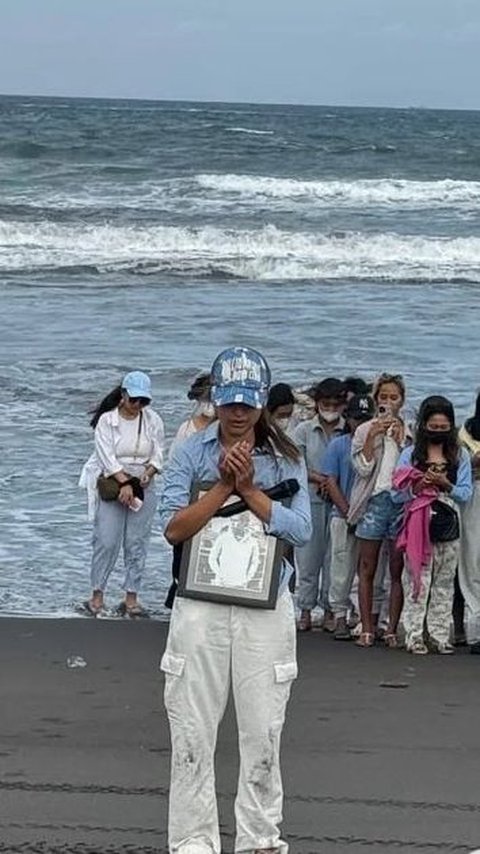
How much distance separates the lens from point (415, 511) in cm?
820

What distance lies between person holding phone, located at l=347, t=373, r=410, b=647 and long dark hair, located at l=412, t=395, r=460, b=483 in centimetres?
31

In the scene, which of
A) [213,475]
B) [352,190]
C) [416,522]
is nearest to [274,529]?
[213,475]

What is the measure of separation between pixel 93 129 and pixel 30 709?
2235 inches

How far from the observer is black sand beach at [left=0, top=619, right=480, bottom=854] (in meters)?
5.69

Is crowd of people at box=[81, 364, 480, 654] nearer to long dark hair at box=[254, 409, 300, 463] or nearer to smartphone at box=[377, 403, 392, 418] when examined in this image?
smartphone at box=[377, 403, 392, 418]

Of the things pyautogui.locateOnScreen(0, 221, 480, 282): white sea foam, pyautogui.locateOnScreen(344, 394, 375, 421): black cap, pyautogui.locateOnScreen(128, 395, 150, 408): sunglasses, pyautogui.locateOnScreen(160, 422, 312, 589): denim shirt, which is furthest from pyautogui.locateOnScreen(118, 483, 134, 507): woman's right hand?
pyautogui.locateOnScreen(0, 221, 480, 282): white sea foam

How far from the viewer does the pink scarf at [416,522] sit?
8.16 metres

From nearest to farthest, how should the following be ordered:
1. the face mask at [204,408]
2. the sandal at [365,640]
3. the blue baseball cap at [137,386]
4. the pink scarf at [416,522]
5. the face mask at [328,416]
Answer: the pink scarf at [416,522] → the sandal at [365,640] → the face mask at [204,408] → the face mask at [328,416] → the blue baseball cap at [137,386]

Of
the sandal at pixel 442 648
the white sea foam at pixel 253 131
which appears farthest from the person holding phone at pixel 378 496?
the white sea foam at pixel 253 131

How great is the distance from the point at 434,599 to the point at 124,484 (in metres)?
2.04

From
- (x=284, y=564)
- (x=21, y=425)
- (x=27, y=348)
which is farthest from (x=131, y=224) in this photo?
(x=284, y=564)

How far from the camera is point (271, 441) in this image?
16.8 ft

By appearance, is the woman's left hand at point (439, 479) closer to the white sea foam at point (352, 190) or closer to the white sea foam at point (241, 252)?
the white sea foam at point (241, 252)

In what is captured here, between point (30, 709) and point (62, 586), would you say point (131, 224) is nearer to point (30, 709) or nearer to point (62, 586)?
point (62, 586)
